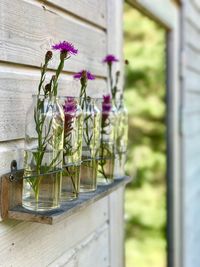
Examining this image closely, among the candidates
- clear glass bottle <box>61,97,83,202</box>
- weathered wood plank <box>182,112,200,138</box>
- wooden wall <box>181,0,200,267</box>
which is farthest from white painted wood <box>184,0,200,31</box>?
clear glass bottle <box>61,97,83,202</box>

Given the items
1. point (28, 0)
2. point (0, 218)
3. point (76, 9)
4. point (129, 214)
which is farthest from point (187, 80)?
point (129, 214)

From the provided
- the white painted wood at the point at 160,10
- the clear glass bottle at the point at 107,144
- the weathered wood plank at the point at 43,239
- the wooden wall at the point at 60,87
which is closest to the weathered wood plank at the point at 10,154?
the wooden wall at the point at 60,87

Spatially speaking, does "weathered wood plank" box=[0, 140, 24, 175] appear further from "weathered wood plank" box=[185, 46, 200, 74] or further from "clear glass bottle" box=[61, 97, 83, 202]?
"weathered wood plank" box=[185, 46, 200, 74]

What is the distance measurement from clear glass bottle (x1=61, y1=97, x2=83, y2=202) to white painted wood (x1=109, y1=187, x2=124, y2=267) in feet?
1.56

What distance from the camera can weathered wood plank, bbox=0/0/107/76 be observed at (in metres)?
0.93

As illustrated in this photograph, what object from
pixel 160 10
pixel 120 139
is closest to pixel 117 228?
pixel 120 139

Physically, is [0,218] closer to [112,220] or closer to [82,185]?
[82,185]

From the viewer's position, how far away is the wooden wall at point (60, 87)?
0.93m

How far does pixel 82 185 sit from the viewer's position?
3.74ft

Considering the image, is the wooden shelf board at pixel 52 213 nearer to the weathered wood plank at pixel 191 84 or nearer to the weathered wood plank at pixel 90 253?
the weathered wood plank at pixel 90 253

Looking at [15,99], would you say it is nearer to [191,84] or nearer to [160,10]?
[160,10]

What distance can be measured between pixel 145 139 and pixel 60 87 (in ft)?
13.3

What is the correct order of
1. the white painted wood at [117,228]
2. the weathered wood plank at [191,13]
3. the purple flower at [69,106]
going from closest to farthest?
the purple flower at [69,106], the white painted wood at [117,228], the weathered wood plank at [191,13]

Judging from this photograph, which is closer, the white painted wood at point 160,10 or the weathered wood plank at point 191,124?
the white painted wood at point 160,10
